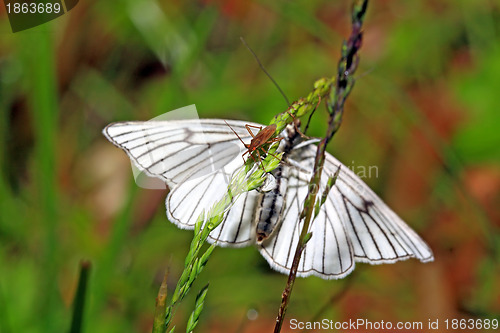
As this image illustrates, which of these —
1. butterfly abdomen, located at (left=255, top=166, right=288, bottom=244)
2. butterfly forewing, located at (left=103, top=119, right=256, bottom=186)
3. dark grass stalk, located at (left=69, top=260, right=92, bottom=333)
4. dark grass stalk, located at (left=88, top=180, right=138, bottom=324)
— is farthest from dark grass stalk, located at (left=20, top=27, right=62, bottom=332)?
butterfly abdomen, located at (left=255, top=166, right=288, bottom=244)

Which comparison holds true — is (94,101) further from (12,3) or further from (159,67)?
(12,3)

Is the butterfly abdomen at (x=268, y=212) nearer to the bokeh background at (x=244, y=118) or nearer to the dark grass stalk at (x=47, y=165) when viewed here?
the bokeh background at (x=244, y=118)

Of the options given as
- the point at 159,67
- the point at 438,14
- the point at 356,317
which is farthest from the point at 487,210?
the point at 159,67
